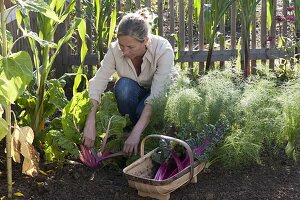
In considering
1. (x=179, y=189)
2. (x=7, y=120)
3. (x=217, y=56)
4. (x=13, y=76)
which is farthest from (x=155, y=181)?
(x=217, y=56)

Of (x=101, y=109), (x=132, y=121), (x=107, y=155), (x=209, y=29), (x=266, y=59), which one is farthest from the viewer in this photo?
(x=266, y=59)

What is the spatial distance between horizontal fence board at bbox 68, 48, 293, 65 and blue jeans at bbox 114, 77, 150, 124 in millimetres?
1640

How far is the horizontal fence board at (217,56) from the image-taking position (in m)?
6.18

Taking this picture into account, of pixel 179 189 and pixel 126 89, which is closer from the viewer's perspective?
pixel 179 189

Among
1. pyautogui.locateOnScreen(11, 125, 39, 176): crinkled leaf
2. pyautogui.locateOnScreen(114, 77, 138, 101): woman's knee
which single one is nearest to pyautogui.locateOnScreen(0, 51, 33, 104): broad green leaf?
pyautogui.locateOnScreen(11, 125, 39, 176): crinkled leaf

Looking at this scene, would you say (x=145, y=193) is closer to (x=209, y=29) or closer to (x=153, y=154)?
(x=153, y=154)

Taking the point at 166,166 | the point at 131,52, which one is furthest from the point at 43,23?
the point at 166,166

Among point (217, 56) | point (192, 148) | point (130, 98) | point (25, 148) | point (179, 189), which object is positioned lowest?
point (179, 189)

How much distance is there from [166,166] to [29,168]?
2.71 ft

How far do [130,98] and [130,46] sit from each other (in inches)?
23.3

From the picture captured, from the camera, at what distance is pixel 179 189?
11.9 ft

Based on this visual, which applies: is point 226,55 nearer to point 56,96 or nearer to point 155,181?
point 56,96

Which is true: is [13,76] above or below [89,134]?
above

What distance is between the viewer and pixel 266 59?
6527 millimetres
